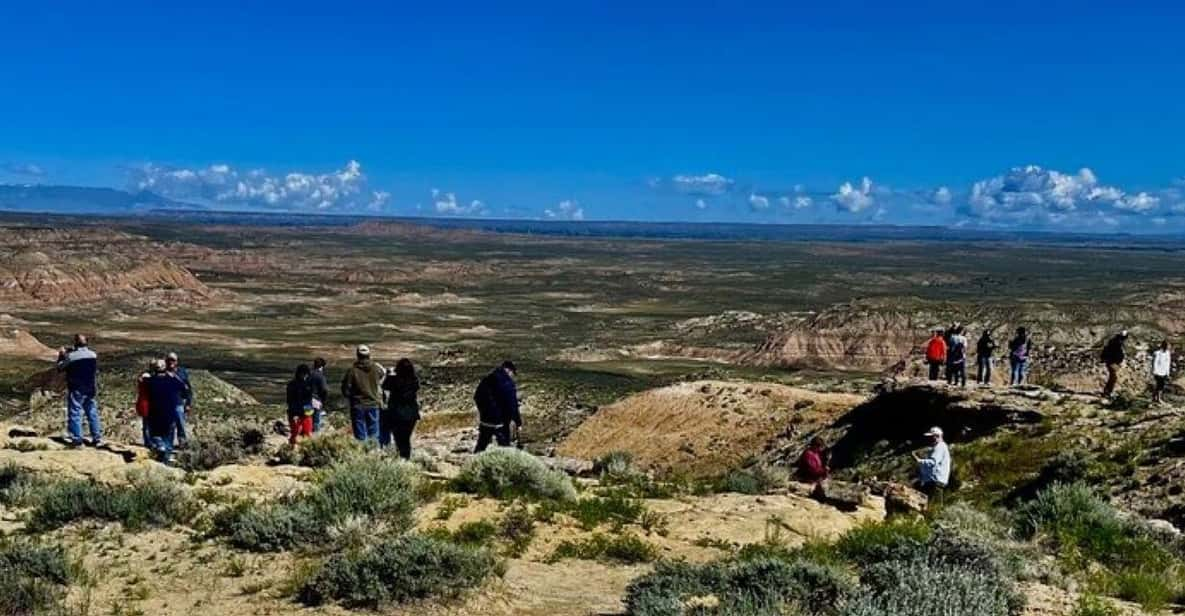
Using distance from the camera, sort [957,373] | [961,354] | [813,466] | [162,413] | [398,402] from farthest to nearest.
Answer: [957,373] → [961,354] → [813,466] → [398,402] → [162,413]

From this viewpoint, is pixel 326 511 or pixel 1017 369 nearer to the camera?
pixel 326 511

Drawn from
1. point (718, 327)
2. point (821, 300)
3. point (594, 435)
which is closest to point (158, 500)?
point (594, 435)

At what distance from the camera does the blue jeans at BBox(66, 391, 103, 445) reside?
15023 millimetres

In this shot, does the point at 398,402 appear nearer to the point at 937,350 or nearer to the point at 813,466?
the point at 813,466

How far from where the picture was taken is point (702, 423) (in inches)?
1160

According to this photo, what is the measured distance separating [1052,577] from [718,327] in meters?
101

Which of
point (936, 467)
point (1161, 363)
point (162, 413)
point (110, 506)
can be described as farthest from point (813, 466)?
point (1161, 363)

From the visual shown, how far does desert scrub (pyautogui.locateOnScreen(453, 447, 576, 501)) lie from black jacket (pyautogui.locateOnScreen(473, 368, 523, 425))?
3327mm

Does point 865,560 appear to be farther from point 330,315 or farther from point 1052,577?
point 330,315

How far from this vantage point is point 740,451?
1068 inches

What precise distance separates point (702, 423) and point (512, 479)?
1800 cm

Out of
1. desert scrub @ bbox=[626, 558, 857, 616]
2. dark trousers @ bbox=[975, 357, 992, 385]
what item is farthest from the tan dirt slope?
desert scrub @ bbox=[626, 558, 857, 616]

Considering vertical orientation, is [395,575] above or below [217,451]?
above

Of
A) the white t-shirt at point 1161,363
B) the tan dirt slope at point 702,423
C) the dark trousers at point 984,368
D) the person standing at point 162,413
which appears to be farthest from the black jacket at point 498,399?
the white t-shirt at point 1161,363
